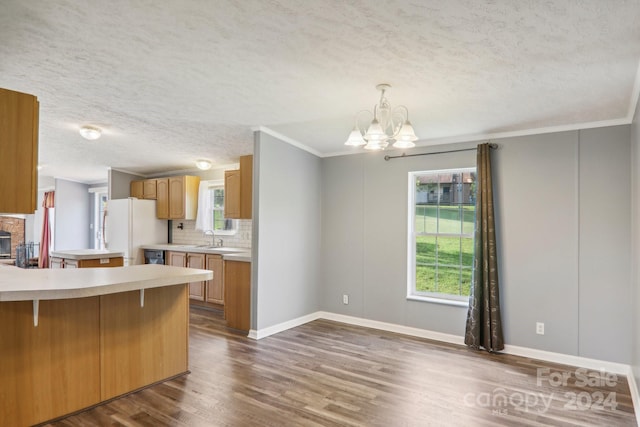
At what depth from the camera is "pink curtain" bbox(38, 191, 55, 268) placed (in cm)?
793

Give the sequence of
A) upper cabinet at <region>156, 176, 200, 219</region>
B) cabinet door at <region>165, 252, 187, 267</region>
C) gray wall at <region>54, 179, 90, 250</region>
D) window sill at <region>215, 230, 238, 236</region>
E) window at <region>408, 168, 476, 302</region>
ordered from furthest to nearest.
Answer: gray wall at <region>54, 179, 90, 250</region> < upper cabinet at <region>156, 176, 200, 219</region> < window sill at <region>215, 230, 238, 236</region> < cabinet door at <region>165, 252, 187, 267</region> < window at <region>408, 168, 476, 302</region>

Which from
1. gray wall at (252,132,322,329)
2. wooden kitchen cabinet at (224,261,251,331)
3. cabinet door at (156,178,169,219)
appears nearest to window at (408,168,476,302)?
gray wall at (252,132,322,329)

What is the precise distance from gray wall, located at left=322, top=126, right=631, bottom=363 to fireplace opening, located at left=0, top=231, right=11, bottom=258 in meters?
8.88

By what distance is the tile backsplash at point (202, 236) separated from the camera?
5844 millimetres

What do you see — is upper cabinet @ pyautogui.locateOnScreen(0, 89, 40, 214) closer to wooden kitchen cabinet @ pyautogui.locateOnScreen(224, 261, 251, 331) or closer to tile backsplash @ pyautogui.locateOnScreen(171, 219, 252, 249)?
wooden kitchen cabinet @ pyautogui.locateOnScreen(224, 261, 251, 331)

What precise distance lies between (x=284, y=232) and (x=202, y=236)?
2430 mm

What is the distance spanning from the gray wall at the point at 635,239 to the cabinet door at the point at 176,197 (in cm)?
587

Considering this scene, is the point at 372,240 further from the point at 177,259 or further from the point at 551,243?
the point at 177,259

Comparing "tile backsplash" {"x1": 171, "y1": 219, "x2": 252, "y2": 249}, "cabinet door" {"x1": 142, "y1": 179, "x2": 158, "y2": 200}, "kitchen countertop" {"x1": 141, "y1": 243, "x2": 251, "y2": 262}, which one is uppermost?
"cabinet door" {"x1": 142, "y1": 179, "x2": 158, "y2": 200}

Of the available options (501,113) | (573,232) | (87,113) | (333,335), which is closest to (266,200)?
(333,335)

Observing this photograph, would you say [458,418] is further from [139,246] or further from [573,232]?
[139,246]

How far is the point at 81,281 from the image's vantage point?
2479mm

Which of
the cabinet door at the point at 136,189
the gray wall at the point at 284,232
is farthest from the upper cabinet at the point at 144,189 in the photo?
the gray wall at the point at 284,232

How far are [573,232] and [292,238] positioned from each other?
3019 millimetres
